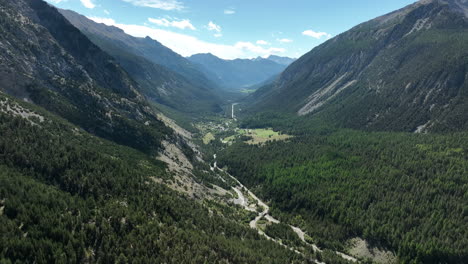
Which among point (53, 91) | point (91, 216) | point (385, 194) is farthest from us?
point (53, 91)

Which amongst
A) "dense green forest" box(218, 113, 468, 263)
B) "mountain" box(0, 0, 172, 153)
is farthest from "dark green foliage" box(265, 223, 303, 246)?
"mountain" box(0, 0, 172, 153)

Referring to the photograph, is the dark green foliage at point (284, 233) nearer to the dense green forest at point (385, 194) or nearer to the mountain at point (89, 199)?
the dense green forest at point (385, 194)

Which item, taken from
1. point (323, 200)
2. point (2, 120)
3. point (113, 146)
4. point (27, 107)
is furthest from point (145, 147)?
point (323, 200)

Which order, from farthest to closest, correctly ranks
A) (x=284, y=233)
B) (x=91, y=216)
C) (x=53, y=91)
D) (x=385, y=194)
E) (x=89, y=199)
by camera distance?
(x=53, y=91)
(x=385, y=194)
(x=284, y=233)
(x=89, y=199)
(x=91, y=216)

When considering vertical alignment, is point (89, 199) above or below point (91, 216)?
above

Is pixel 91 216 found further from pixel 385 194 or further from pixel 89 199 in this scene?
pixel 385 194

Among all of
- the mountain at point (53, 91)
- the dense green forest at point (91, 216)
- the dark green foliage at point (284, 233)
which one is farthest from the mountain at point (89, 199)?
the dark green foliage at point (284, 233)

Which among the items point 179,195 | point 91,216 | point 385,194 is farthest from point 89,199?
point 385,194

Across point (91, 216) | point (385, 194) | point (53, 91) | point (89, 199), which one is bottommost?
point (385, 194)
